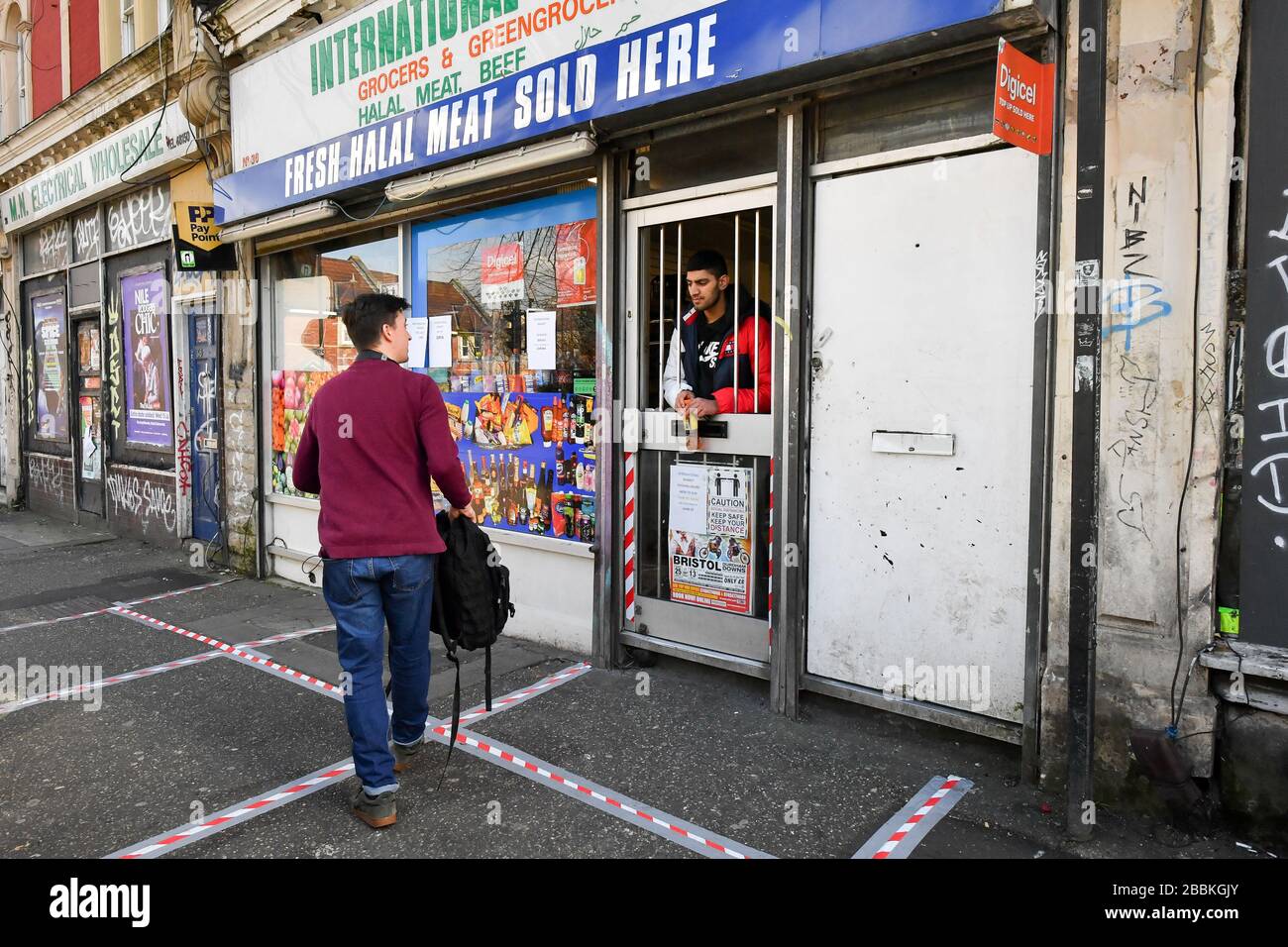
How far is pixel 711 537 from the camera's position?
16.6 feet

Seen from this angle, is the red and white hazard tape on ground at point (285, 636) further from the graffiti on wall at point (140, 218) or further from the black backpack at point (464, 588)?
the graffiti on wall at point (140, 218)

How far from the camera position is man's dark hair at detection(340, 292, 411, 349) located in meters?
3.63

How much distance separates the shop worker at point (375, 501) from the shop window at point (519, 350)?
2.04 m

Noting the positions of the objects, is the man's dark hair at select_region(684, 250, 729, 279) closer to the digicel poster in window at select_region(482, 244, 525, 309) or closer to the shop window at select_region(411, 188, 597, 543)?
the shop window at select_region(411, 188, 597, 543)

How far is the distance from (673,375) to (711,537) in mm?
951

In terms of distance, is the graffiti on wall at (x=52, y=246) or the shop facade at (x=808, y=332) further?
the graffiti on wall at (x=52, y=246)

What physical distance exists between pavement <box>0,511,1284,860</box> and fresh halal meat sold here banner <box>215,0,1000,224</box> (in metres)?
3.13

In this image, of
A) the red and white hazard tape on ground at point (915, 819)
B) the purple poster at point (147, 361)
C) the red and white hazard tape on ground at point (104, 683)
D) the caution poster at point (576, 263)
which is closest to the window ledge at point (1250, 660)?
the red and white hazard tape on ground at point (915, 819)

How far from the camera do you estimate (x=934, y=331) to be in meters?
4.06

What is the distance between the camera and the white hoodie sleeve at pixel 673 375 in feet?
16.9

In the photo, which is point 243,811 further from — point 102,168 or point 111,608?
point 102,168

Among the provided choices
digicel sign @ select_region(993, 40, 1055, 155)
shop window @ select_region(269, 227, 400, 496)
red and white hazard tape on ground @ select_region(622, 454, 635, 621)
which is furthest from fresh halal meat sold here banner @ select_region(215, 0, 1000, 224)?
red and white hazard tape on ground @ select_region(622, 454, 635, 621)

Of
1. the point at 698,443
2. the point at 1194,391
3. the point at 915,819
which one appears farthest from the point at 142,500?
the point at 1194,391

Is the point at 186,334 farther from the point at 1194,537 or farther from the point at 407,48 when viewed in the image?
the point at 1194,537
